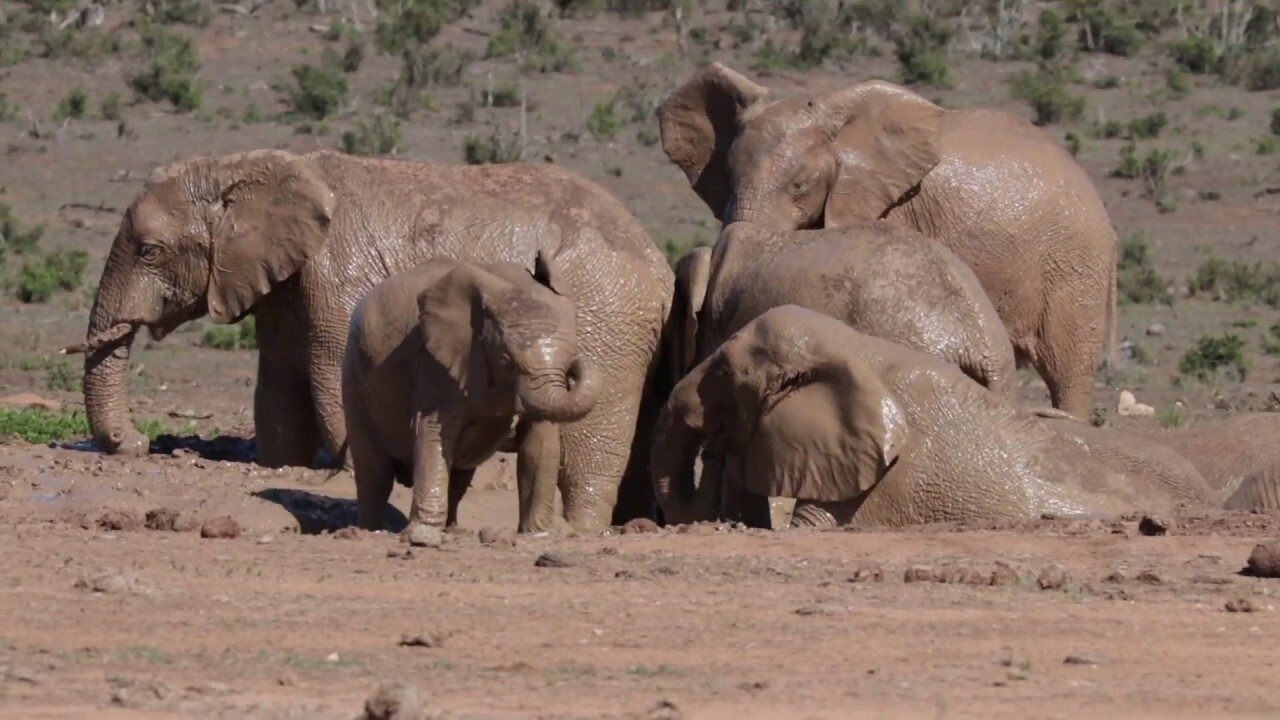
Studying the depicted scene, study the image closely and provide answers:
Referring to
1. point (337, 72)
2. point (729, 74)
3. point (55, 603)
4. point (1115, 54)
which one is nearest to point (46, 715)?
point (55, 603)

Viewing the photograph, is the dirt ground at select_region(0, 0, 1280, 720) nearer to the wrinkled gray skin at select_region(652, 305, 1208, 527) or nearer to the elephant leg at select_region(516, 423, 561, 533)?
the wrinkled gray skin at select_region(652, 305, 1208, 527)

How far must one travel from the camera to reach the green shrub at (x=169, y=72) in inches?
1175

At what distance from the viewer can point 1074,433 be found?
10977 mm

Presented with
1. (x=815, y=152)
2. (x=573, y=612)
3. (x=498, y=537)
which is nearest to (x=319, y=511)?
(x=498, y=537)

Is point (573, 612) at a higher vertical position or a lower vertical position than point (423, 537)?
higher

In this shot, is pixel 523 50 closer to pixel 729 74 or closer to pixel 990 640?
pixel 729 74

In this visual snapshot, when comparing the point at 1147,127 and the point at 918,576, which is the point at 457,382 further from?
the point at 1147,127

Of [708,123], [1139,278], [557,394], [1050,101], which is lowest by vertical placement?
[1050,101]

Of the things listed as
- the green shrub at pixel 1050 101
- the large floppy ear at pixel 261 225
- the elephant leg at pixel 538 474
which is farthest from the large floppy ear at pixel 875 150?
the green shrub at pixel 1050 101

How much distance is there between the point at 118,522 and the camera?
32.5 feet

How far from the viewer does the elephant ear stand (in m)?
10.5

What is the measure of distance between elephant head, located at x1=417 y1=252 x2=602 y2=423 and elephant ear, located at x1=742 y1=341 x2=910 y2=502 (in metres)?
0.80

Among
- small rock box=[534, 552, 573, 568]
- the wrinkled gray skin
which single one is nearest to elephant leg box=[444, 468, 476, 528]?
the wrinkled gray skin

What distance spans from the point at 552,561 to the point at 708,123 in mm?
5940
